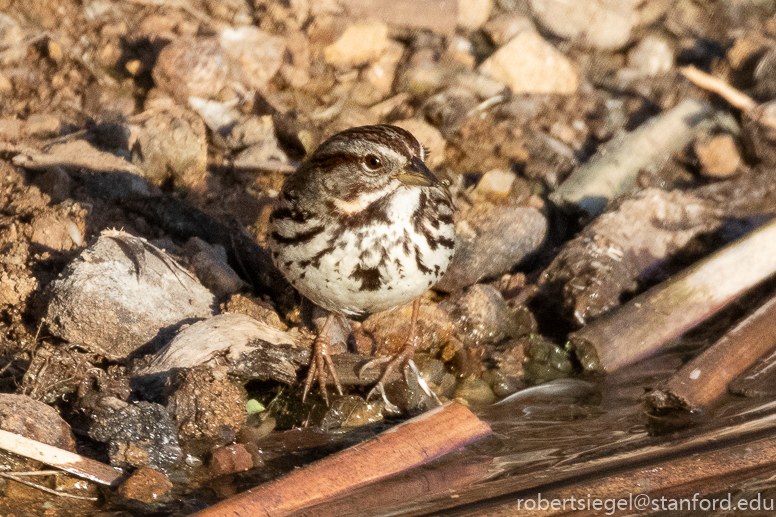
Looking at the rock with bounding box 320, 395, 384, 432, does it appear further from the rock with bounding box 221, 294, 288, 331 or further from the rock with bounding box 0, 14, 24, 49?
the rock with bounding box 0, 14, 24, 49

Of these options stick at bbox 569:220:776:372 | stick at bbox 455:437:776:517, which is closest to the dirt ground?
stick at bbox 569:220:776:372

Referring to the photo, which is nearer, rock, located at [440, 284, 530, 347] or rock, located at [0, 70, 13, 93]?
rock, located at [440, 284, 530, 347]

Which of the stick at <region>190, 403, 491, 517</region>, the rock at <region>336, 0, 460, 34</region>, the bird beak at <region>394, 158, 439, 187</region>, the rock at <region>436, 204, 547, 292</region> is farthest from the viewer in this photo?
the rock at <region>336, 0, 460, 34</region>

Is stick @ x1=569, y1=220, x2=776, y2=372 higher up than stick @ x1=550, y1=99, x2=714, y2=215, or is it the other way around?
stick @ x1=550, y1=99, x2=714, y2=215

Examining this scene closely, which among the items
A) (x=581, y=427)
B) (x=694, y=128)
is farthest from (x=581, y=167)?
(x=581, y=427)

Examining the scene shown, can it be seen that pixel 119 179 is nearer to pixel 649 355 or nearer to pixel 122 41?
pixel 122 41

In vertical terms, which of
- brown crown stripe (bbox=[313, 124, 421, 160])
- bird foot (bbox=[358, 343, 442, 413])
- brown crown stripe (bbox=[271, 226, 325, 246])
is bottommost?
bird foot (bbox=[358, 343, 442, 413])

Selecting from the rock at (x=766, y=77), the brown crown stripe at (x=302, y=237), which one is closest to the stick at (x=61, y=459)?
the brown crown stripe at (x=302, y=237)

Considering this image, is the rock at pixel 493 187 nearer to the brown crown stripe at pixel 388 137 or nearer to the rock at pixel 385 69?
the rock at pixel 385 69
